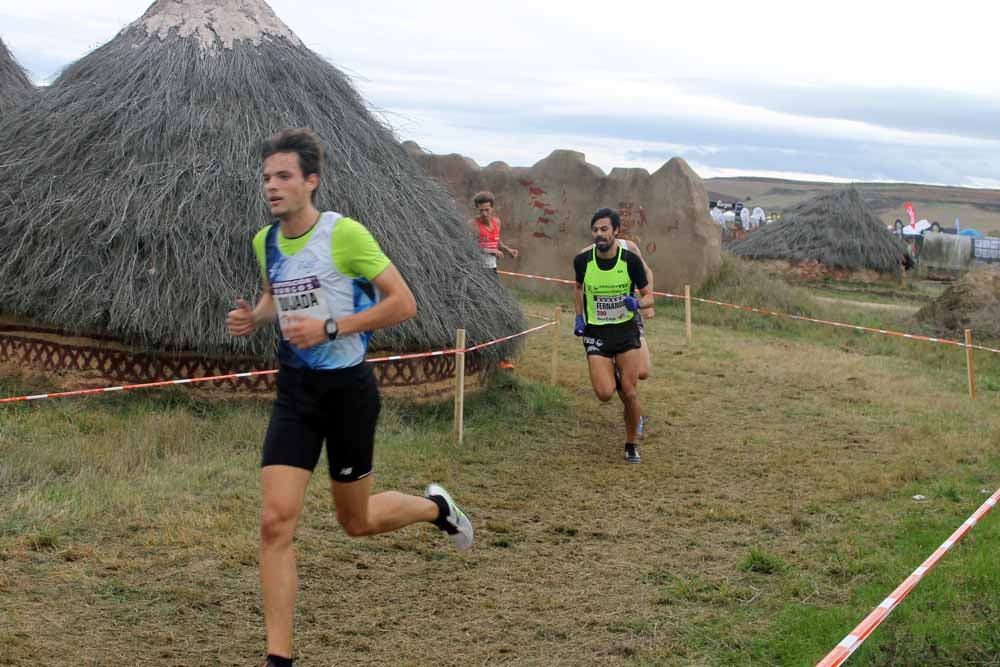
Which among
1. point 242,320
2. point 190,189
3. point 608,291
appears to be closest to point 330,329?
point 242,320

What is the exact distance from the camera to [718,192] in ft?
334

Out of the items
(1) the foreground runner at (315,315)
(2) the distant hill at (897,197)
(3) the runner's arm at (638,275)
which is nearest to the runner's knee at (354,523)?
(1) the foreground runner at (315,315)

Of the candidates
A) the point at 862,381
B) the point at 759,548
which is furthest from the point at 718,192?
the point at 759,548

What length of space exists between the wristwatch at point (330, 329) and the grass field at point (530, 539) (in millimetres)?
1347

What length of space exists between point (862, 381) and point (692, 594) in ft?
24.0

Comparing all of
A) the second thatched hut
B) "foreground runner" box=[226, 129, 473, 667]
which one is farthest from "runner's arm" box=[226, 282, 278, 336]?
the second thatched hut

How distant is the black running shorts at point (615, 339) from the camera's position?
26.3 ft

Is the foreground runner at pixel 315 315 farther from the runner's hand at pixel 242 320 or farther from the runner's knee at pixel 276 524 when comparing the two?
the runner's hand at pixel 242 320

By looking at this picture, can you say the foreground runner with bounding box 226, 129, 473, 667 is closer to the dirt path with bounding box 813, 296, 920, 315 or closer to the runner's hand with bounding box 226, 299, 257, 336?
the runner's hand with bounding box 226, 299, 257, 336

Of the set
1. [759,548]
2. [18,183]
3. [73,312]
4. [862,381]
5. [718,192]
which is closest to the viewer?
[759,548]

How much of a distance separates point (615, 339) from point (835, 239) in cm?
2017

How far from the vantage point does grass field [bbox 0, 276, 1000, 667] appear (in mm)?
4586

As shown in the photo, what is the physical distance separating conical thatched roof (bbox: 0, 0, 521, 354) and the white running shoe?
3.60 m

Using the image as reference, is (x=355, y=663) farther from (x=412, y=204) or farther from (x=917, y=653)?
(x=412, y=204)
